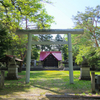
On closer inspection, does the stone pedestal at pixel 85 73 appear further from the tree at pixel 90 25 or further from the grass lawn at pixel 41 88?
the tree at pixel 90 25

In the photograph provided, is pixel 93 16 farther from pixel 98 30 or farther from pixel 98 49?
pixel 98 49

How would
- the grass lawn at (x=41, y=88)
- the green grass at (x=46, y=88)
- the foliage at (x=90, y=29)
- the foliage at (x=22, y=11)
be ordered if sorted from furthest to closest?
1. the foliage at (x=90, y=29)
2. the foliage at (x=22, y=11)
3. the green grass at (x=46, y=88)
4. the grass lawn at (x=41, y=88)

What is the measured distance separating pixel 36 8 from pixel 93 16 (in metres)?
8.81

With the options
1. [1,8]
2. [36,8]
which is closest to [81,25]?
[36,8]

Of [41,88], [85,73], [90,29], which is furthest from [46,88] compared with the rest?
[90,29]

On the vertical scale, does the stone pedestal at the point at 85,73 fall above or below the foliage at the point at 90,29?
below

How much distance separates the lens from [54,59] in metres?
30.8

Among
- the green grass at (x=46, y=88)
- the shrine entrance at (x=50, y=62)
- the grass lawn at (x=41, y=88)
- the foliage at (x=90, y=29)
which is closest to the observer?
the grass lawn at (x=41, y=88)

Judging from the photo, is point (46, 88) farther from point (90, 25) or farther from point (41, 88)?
point (90, 25)

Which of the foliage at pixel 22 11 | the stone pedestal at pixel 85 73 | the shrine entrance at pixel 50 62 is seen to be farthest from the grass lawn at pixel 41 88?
the shrine entrance at pixel 50 62

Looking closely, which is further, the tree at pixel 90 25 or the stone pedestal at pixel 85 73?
the tree at pixel 90 25

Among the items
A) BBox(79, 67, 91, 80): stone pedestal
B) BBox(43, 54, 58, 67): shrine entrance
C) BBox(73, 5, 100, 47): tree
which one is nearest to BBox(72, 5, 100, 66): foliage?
BBox(73, 5, 100, 47): tree

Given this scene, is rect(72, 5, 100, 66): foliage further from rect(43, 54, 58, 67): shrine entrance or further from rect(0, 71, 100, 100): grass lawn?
rect(43, 54, 58, 67): shrine entrance

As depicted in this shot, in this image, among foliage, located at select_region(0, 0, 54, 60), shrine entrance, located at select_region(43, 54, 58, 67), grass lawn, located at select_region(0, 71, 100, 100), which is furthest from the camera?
shrine entrance, located at select_region(43, 54, 58, 67)
